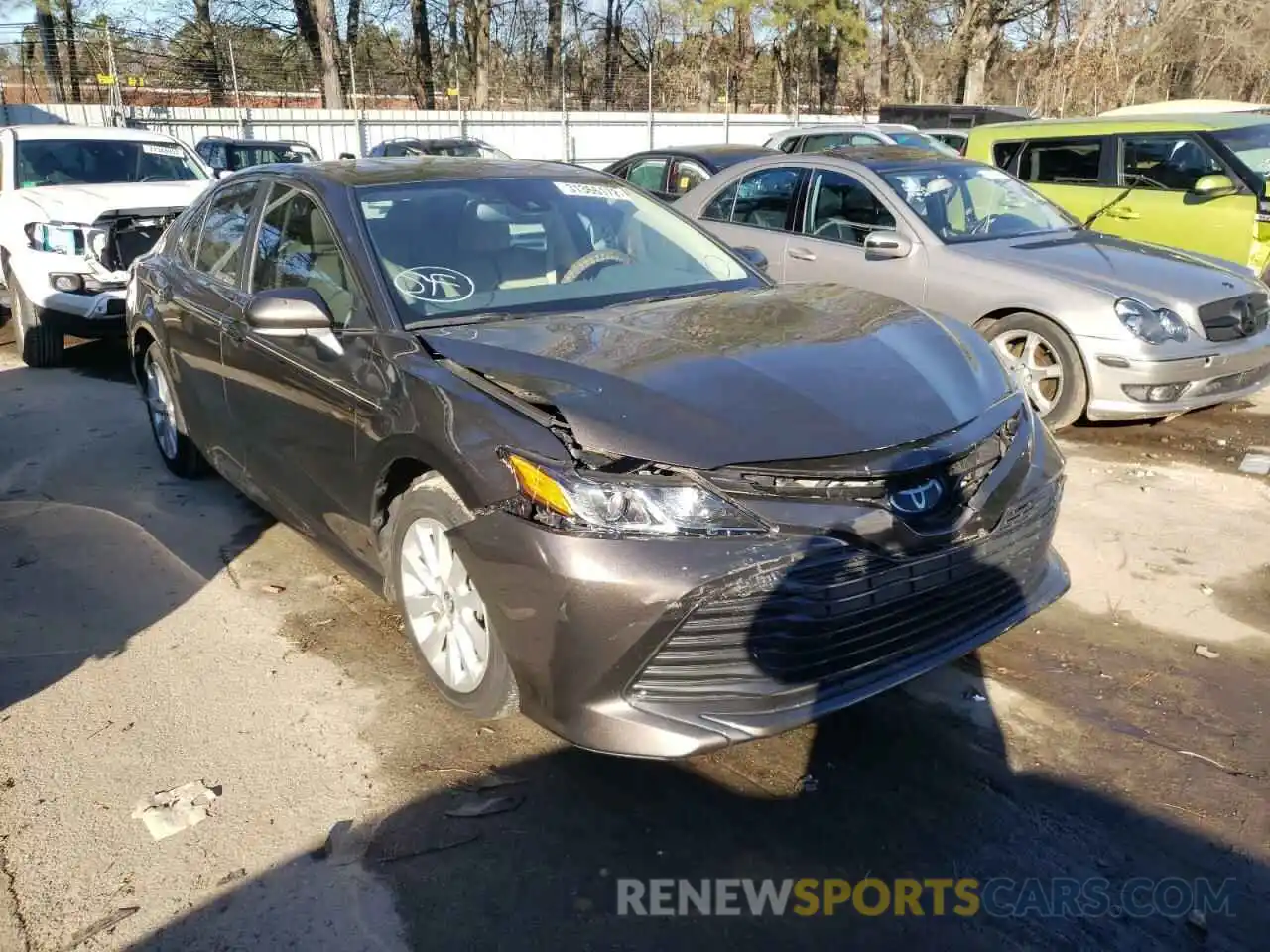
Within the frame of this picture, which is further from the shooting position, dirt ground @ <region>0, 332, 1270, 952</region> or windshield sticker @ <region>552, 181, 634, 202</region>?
windshield sticker @ <region>552, 181, 634, 202</region>

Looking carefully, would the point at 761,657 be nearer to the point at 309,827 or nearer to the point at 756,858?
the point at 756,858

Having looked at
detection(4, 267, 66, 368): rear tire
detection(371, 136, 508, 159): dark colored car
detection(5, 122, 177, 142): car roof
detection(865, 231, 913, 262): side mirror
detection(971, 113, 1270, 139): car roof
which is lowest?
detection(4, 267, 66, 368): rear tire

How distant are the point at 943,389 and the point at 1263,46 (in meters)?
35.6

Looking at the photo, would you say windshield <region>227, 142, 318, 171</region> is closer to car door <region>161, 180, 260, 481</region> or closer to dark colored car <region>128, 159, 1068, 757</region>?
car door <region>161, 180, 260, 481</region>

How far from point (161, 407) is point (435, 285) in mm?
2676

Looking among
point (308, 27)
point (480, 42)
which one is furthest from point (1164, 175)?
point (308, 27)

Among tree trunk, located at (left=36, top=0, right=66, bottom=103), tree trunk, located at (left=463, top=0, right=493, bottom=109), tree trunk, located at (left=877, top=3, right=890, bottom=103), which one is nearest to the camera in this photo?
tree trunk, located at (left=36, top=0, right=66, bottom=103)

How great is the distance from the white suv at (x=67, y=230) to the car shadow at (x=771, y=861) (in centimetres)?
624

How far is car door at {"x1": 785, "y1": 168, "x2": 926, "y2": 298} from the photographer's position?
21.4 ft

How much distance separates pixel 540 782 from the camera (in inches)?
116

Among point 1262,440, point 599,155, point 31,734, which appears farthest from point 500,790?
point 599,155

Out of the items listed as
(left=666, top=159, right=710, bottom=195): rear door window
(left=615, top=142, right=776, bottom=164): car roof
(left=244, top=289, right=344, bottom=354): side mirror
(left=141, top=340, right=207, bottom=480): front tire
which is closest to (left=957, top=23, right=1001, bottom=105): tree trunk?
(left=615, top=142, right=776, bottom=164): car roof

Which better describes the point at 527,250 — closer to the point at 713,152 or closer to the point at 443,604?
the point at 443,604

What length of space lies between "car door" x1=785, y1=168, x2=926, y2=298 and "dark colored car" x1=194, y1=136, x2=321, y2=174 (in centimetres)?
1192
